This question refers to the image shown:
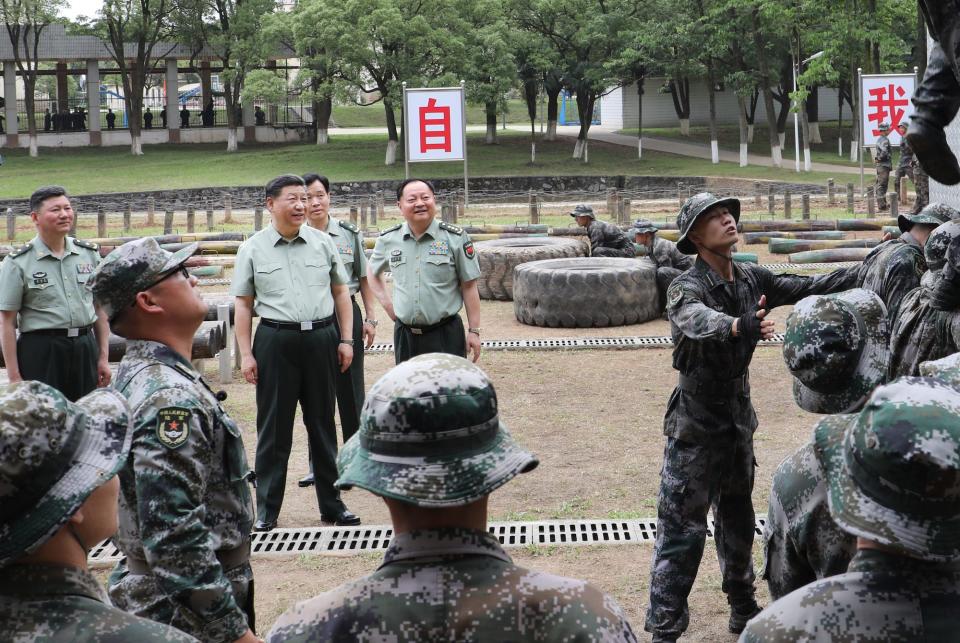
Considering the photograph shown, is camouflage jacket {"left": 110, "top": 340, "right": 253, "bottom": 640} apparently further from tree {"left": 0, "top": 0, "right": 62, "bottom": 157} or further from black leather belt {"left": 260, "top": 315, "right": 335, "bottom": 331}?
tree {"left": 0, "top": 0, "right": 62, "bottom": 157}

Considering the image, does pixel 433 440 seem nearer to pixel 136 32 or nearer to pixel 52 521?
pixel 52 521

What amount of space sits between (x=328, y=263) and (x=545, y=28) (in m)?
34.7

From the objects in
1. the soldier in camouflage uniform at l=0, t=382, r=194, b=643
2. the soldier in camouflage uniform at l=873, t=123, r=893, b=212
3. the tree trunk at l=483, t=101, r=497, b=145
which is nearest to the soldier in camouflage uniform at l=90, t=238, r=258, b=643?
the soldier in camouflage uniform at l=0, t=382, r=194, b=643

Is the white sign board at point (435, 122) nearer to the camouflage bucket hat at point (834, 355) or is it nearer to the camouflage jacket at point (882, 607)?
the camouflage bucket hat at point (834, 355)

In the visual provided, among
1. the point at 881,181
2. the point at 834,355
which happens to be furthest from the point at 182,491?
the point at 881,181

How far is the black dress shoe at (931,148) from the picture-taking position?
370cm

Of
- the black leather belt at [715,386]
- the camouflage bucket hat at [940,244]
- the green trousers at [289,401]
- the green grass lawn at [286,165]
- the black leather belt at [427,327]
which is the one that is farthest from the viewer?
the green grass lawn at [286,165]

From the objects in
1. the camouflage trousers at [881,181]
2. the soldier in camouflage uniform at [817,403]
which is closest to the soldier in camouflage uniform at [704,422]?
the soldier in camouflage uniform at [817,403]

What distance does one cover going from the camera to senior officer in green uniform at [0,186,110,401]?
6664 millimetres

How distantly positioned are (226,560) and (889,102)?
67.8ft

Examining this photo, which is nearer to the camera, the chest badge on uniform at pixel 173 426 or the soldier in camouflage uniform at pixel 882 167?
the chest badge on uniform at pixel 173 426

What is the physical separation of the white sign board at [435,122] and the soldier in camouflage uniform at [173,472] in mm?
18486

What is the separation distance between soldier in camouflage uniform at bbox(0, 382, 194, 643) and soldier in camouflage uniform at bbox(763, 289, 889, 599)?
1.43 meters

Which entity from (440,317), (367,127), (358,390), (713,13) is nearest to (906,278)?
(440,317)
